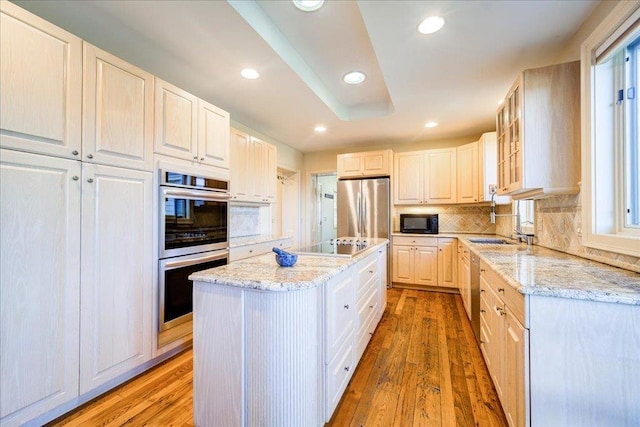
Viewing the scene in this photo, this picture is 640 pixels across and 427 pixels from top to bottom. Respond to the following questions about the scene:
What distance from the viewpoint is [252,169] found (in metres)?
3.40

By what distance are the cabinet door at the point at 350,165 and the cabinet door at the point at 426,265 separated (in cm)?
164

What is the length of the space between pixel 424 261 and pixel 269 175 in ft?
9.00

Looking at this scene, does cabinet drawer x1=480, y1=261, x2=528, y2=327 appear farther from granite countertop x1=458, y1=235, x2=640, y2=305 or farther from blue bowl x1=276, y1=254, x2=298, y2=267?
blue bowl x1=276, y1=254, x2=298, y2=267

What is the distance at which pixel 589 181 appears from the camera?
160 cm

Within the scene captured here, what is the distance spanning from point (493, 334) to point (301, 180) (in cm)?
421

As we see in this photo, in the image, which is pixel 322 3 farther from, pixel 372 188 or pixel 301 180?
pixel 301 180

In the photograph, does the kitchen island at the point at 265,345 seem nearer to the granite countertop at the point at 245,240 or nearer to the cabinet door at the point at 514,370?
the cabinet door at the point at 514,370

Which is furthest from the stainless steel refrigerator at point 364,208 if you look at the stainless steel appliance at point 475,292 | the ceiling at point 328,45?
the stainless steel appliance at point 475,292

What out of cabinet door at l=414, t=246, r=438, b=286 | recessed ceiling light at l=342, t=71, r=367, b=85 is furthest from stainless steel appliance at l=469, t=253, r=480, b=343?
recessed ceiling light at l=342, t=71, r=367, b=85

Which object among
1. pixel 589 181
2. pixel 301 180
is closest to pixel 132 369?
pixel 589 181

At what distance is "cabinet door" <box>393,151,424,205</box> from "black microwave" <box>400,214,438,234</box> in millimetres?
245

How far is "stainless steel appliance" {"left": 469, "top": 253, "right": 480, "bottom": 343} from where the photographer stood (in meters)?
2.29

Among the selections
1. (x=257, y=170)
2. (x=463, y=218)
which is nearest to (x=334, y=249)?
(x=257, y=170)

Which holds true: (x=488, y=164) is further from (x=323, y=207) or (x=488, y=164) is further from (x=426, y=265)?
(x=323, y=207)
